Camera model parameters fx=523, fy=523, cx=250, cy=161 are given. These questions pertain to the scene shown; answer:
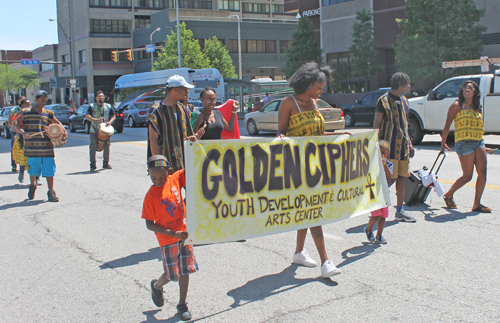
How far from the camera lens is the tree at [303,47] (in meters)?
39.9

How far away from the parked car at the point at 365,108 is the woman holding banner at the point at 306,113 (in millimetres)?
19451

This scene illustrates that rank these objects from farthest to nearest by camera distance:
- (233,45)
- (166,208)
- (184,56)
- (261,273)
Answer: (233,45)
(184,56)
(261,273)
(166,208)

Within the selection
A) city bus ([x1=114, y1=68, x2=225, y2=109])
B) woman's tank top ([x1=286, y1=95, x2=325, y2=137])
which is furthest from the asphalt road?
city bus ([x1=114, y1=68, x2=225, y2=109])

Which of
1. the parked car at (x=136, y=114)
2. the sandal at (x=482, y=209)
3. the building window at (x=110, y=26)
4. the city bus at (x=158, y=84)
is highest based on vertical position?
the building window at (x=110, y=26)

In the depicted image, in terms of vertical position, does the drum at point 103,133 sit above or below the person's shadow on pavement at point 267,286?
above

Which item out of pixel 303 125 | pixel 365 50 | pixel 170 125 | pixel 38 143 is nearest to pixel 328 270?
pixel 303 125

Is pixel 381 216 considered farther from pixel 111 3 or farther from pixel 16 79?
pixel 16 79

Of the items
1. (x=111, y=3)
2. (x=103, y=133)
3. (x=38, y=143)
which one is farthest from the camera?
(x=111, y=3)

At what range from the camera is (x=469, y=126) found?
23.3ft

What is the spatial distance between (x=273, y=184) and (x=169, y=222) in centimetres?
100

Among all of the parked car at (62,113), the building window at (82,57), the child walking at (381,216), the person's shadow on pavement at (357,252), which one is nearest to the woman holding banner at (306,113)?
the person's shadow on pavement at (357,252)

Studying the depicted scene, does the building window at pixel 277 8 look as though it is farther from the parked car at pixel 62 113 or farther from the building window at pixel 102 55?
the parked car at pixel 62 113

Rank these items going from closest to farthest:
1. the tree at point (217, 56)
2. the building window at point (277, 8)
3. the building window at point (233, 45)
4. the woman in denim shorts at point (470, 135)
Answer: the woman in denim shorts at point (470, 135) < the tree at point (217, 56) < the building window at point (233, 45) < the building window at point (277, 8)

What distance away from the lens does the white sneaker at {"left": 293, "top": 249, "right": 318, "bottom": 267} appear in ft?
16.4
